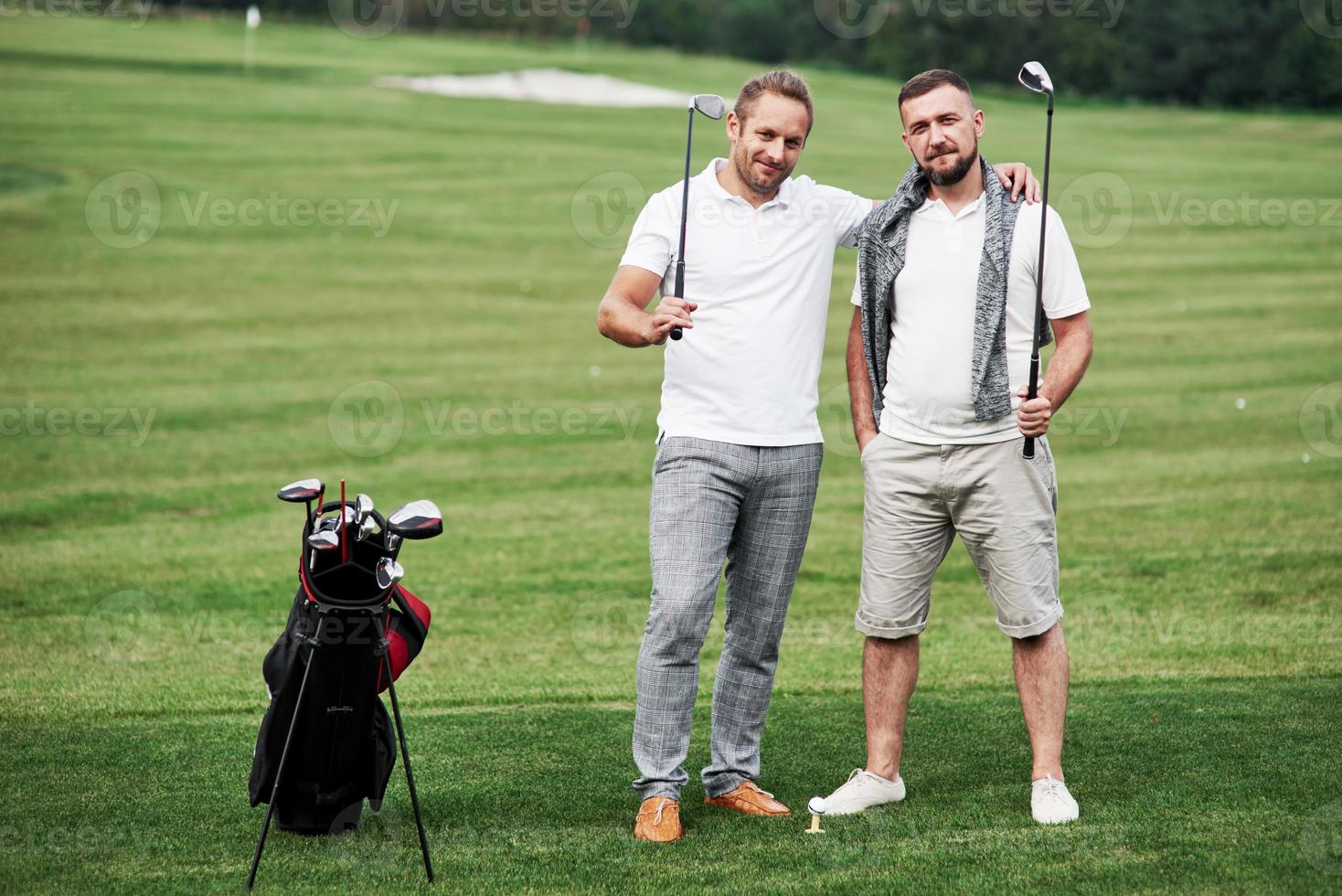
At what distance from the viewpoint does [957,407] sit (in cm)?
445

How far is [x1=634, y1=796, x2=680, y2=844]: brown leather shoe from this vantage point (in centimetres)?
431

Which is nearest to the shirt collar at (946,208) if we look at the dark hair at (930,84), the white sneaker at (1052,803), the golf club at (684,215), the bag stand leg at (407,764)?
the dark hair at (930,84)

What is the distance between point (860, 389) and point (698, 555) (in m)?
0.81

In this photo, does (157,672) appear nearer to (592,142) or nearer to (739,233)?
(739,233)

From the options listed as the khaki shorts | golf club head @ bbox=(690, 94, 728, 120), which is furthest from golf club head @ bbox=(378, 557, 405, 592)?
golf club head @ bbox=(690, 94, 728, 120)

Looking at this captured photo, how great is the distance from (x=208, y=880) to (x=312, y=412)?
8.51 metres

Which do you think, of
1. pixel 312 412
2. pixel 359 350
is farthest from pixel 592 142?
pixel 312 412

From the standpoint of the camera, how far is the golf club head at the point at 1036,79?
4.35 metres

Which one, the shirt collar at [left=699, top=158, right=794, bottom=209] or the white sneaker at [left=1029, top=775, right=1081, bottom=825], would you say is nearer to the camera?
the white sneaker at [left=1029, top=775, right=1081, bottom=825]

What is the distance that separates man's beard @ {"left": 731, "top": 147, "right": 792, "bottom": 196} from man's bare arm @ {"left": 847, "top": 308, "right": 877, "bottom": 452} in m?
0.52

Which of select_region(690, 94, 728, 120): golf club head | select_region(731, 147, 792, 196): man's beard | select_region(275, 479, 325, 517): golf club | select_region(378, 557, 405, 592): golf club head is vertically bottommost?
select_region(378, 557, 405, 592): golf club head

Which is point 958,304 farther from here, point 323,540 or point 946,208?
point 323,540

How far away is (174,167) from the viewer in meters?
21.3

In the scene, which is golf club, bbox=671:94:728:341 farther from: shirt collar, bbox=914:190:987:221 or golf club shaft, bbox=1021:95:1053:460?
golf club shaft, bbox=1021:95:1053:460
